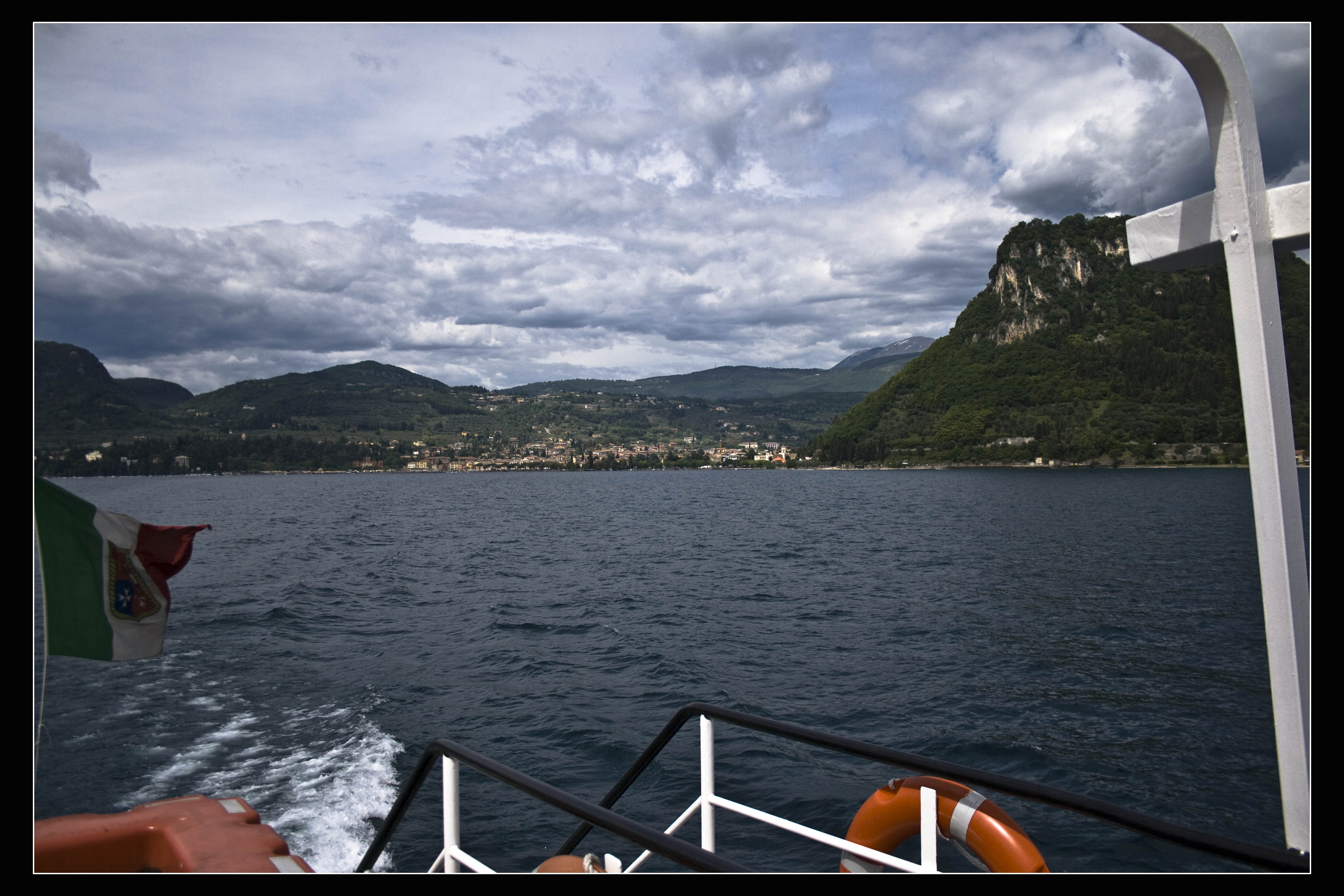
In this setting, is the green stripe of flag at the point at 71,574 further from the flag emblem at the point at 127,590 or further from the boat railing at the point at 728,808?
the boat railing at the point at 728,808

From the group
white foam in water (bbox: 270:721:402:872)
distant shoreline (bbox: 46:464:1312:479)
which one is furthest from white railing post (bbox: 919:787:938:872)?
distant shoreline (bbox: 46:464:1312:479)

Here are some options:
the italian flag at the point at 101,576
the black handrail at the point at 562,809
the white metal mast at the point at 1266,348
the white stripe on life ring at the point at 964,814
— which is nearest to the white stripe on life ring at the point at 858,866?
the white stripe on life ring at the point at 964,814

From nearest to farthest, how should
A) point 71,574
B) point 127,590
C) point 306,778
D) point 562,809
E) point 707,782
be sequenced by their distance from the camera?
point 562,809 < point 71,574 < point 707,782 < point 127,590 < point 306,778

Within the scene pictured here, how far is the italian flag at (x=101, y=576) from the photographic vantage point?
391cm

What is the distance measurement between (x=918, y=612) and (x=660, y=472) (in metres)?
161

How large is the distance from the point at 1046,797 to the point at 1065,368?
160 m

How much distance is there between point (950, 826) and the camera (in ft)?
12.5

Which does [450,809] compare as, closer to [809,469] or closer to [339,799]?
[339,799]

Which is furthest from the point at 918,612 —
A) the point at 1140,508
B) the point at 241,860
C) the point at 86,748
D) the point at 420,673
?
the point at 1140,508

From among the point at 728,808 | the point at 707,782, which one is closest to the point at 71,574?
the point at 707,782

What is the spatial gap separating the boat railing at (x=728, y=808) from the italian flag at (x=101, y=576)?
1815mm
